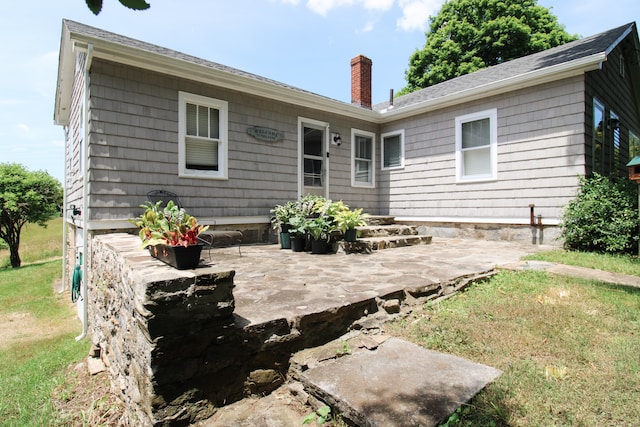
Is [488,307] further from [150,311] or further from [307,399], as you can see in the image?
[150,311]

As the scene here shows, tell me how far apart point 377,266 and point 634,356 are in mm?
2399

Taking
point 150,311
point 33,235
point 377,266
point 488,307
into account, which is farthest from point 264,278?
point 33,235

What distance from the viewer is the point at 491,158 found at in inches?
273

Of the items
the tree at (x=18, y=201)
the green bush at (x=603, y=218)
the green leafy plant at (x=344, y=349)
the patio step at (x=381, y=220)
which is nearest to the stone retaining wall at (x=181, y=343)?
the green leafy plant at (x=344, y=349)

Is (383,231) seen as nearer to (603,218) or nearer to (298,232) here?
(298,232)

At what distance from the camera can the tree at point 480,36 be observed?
54.9 ft

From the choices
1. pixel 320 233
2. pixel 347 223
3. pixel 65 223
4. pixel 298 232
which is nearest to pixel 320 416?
pixel 320 233

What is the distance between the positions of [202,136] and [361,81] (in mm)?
5201

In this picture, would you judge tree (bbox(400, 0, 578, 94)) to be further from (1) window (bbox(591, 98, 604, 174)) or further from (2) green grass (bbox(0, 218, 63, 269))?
(2) green grass (bbox(0, 218, 63, 269))

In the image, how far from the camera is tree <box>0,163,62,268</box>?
11484mm

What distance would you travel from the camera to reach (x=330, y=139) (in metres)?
7.93

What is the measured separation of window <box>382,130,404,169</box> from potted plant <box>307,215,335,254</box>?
389 centimetres

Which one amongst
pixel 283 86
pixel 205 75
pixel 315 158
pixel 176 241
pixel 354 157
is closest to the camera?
pixel 176 241

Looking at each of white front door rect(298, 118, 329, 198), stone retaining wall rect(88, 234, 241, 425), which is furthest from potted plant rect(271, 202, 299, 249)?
stone retaining wall rect(88, 234, 241, 425)
